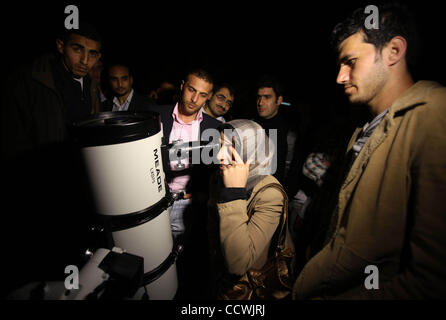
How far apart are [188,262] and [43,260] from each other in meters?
1.48

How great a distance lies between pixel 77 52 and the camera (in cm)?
167

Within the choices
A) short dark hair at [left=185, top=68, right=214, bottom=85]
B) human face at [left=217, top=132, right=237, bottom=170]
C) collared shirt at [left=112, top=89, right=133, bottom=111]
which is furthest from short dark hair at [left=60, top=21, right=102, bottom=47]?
human face at [left=217, top=132, right=237, bottom=170]

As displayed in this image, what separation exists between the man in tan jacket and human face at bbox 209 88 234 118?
5.94 feet

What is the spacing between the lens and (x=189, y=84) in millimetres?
1851

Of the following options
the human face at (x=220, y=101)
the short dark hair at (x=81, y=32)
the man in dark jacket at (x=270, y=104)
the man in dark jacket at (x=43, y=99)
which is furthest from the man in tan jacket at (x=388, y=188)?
the short dark hair at (x=81, y=32)

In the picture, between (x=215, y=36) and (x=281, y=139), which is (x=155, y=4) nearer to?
(x=215, y=36)

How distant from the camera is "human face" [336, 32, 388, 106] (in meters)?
0.96

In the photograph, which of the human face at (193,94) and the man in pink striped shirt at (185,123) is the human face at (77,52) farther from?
the human face at (193,94)

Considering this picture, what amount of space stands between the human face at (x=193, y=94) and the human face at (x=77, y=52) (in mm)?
947

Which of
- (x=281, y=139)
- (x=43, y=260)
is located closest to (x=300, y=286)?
(x=281, y=139)

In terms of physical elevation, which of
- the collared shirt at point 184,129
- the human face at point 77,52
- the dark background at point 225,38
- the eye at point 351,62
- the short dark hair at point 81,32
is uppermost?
the dark background at point 225,38

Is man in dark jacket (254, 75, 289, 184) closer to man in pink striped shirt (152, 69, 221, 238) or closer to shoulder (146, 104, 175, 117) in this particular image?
man in pink striped shirt (152, 69, 221, 238)

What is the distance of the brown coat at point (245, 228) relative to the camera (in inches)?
37.8

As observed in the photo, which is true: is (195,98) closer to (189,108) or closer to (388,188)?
(189,108)
